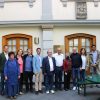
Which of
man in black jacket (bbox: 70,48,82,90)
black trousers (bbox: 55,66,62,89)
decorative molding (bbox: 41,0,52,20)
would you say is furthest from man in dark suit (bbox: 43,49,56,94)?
decorative molding (bbox: 41,0,52,20)

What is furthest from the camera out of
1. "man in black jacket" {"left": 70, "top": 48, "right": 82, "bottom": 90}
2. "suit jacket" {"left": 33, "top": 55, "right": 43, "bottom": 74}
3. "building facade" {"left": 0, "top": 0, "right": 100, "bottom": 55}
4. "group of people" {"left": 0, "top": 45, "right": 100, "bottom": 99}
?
"building facade" {"left": 0, "top": 0, "right": 100, "bottom": 55}

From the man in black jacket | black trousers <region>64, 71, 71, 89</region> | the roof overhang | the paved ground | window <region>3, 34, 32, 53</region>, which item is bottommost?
the paved ground

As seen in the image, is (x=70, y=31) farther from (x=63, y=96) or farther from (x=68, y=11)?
(x=63, y=96)

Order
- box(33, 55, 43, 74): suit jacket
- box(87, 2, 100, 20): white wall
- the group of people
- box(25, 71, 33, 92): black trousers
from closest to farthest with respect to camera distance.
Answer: the group of people → box(33, 55, 43, 74): suit jacket → box(25, 71, 33, 92): black trousers → box(87, 2, 100, 20): white wall

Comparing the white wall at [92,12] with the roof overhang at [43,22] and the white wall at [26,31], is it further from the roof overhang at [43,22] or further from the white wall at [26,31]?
the white wall at [26,31]

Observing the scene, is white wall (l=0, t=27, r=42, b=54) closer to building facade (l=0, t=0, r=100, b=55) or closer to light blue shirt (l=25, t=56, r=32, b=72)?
building facade (l=0, t=0, r=100, b=55)

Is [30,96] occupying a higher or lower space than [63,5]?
lower

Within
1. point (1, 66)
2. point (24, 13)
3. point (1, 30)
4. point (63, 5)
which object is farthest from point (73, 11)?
point (1, 66)

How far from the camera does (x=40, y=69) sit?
1356 centimetres

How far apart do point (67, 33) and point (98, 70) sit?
253 cm

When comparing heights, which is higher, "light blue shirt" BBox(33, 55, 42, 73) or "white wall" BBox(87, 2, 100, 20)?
"white wall" BBox(87, 2, 100, 20)

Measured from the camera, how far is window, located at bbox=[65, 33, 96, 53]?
16.2 m

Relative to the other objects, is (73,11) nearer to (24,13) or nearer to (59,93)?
(24,13)

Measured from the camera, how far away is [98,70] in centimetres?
1450
